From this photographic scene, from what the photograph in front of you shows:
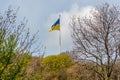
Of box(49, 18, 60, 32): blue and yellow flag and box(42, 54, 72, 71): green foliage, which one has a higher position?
box(49, 18, 60, 32): blue and yellow flag

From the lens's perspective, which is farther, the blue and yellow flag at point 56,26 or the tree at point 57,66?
the tree at point 57,66

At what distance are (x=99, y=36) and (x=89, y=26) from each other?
48.1 inches

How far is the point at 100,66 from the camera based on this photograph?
2422 cm

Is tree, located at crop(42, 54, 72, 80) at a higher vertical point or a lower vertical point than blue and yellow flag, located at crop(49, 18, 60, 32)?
lower

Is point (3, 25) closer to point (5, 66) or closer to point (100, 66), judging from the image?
point (5, 66)

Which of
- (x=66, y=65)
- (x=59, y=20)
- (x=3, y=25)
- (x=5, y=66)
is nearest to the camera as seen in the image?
(x=5, y=66)

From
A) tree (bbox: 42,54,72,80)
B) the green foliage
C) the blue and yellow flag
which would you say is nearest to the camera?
the blue and yellow flag

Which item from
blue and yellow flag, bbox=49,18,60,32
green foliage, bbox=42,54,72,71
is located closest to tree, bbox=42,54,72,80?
green foliage, bbox=42,54,72,71

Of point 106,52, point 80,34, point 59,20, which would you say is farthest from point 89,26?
point 59,20

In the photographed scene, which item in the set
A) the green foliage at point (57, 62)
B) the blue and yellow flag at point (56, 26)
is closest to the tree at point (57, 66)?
the green foliage at point (57, 62)

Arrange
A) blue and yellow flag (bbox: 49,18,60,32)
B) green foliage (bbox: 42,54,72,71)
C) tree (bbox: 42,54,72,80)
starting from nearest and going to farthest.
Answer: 1. blue and yellow flag (bbox: 49,18,60,32)
2. tree (bbox: 42,54,72,80)
3. green foliage (bbox: 42,54,72,71)

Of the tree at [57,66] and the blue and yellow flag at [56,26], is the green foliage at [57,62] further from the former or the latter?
the blue and yellow flag at [56,26]

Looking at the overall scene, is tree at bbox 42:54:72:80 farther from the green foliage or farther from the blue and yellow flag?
the blue and yellow flag

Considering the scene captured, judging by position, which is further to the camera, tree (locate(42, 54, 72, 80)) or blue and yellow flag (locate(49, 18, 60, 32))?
tree (locate(42, 54, 72, 80))
